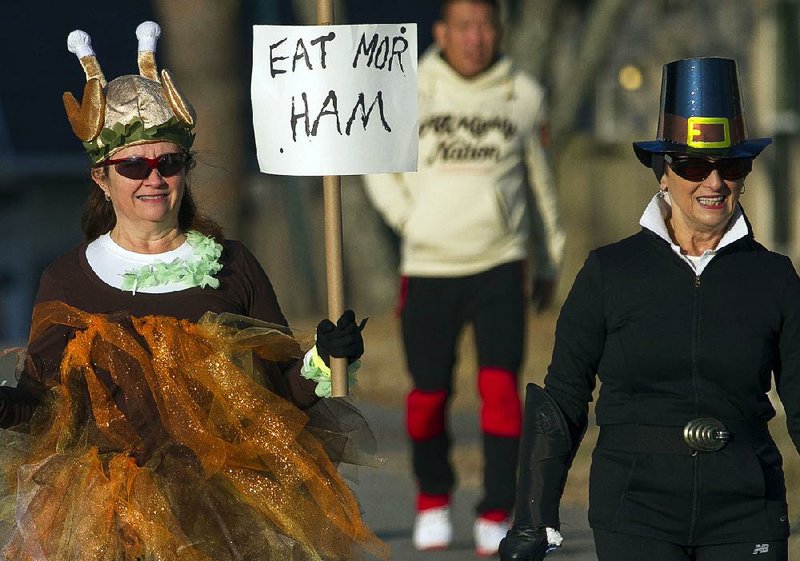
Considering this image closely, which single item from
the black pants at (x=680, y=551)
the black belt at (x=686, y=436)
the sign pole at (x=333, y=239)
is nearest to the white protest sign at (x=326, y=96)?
the sign pole at (x=333, y=239)

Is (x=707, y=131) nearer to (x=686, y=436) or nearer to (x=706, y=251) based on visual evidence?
(x=706, y=251)

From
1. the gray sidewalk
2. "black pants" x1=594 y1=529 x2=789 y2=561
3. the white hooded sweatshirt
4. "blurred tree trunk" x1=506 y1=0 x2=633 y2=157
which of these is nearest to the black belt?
"black pants" x1=594 y1=529 x2=789 y2=561

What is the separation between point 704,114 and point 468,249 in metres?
3.33

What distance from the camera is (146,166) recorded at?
5.47 m

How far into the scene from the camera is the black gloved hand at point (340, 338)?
5273mm

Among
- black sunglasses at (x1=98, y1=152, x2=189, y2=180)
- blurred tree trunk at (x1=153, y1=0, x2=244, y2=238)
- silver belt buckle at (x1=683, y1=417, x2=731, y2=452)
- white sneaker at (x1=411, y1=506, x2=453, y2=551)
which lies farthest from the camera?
blurred tree trunk at (x1=153, y1=0, x2=244, y2=238)

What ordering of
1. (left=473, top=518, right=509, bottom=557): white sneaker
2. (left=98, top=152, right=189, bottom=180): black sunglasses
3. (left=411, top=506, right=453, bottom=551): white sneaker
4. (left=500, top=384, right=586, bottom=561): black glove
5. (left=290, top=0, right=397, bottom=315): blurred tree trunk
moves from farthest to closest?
(left=290, top=0, right=397, bottom=315): blurred tree trunk
(left=411, top=506, right=453, bottom=551): white sneaker
(left=473, top=518, right=509, bottom=557): white sneaker
(left=98, top=152, right=189, bottom=180): black sunglasses
(left=500, top=384, right=586, bottom=561): black glove

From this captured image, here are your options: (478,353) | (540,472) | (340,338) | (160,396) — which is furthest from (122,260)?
(478,353)

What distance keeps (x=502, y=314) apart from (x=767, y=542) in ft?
11.4

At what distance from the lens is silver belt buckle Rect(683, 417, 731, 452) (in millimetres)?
5098

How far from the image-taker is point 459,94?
28.5ft

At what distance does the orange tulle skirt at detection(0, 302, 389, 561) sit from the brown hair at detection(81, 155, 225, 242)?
0.38 m

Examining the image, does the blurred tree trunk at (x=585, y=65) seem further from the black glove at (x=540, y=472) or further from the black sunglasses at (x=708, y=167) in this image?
the black glove at (x=540, y=472)

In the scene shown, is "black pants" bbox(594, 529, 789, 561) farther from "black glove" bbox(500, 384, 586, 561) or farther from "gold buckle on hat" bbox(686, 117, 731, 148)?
"gold buckle on hat" bbox(686, 117, 731, 148)
